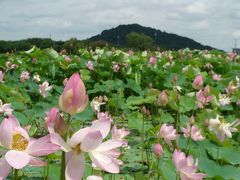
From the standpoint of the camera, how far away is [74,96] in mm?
717

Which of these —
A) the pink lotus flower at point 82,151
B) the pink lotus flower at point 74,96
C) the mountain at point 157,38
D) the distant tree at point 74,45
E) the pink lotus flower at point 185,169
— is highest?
the mountain at point 157,38

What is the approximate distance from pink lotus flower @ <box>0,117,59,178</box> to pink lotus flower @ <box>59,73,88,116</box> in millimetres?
60

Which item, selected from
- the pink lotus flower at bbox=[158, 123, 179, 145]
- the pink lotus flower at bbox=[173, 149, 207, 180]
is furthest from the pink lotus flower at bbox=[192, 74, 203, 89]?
the pink lotus flower at bbox=[173, 149, 207, 180]

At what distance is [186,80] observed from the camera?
5555mm

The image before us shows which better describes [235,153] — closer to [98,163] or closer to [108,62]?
[98,163]

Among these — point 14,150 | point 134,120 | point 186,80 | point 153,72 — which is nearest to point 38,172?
point 134,120

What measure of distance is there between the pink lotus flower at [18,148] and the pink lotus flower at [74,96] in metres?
0.06

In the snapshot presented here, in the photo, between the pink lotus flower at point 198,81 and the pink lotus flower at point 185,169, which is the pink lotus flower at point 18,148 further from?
the pink lotus flower at point 198,81

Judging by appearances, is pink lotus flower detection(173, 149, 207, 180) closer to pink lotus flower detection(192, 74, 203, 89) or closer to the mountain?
pink lotus flower detection(192, 74, 203, 89)

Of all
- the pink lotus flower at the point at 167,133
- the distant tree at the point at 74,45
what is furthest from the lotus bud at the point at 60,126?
the distant tree at the point at 74,45

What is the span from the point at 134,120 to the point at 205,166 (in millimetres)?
739

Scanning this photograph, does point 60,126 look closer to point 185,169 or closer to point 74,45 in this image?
point 185,169

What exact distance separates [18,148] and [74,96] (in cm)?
10

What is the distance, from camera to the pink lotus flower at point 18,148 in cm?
68
